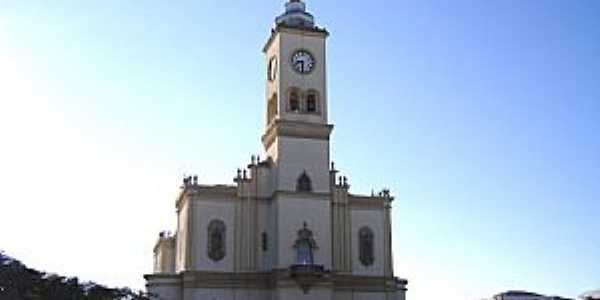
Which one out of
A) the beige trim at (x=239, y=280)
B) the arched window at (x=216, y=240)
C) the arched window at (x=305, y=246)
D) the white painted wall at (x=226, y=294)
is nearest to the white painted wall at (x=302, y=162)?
the arched window at (x=305, y=246)

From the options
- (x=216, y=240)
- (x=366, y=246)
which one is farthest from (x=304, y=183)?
(x=216, y=240)

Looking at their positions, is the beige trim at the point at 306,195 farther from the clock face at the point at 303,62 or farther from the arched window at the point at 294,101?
the clock face at the point at 303,62

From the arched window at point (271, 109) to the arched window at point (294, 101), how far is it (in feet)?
3.88

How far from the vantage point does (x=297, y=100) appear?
58750 mm

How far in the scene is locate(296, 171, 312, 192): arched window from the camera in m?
56.8

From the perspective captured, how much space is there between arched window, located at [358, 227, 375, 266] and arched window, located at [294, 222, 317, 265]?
3542mm

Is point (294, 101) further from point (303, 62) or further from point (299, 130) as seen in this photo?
point (303, 62)

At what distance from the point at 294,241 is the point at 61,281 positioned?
25.0m

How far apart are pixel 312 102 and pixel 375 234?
893 centimetres

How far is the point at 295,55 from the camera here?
5953 cm

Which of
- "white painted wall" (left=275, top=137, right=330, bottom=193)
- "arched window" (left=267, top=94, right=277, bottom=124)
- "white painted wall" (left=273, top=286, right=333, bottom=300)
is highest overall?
"arched window" (left=267, top=94, right=277, bottom=124)

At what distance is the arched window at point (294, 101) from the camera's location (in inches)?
2301

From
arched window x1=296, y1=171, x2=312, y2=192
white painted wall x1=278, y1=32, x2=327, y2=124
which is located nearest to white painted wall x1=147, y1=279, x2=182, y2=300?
arched window x1=296, y1=171, x2=312, y2=192

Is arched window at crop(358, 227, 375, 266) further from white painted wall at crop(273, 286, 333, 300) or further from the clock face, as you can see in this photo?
the clock face
